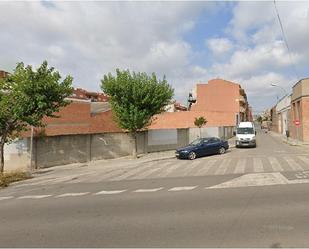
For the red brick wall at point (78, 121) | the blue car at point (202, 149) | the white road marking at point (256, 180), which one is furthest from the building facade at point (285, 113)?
the white road marking at point (256, 180)

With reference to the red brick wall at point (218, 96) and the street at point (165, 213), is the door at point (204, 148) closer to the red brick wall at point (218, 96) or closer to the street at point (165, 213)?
the street at point (165, 213)

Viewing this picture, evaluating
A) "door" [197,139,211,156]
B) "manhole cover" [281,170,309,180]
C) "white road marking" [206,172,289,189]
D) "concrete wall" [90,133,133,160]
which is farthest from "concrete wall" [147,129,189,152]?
"manhole cover" [281,170,309,180]

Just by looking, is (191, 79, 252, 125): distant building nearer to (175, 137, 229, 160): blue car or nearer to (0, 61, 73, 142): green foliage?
(175, 137, 229, 160): blue car

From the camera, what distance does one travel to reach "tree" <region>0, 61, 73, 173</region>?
20766mm

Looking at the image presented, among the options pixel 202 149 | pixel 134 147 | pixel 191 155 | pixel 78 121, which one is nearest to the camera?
pixel 191 155

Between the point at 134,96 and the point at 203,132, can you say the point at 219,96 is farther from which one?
the point at 134,96

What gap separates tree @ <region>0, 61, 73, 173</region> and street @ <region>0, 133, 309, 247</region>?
6.50 metres

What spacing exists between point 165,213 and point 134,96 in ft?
64.3

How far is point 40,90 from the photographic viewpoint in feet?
68.6

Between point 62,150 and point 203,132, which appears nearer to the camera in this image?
point 62,150

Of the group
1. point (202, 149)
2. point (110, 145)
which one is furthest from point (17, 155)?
point (202, 149)

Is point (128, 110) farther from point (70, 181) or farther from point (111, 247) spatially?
point (111, 247)

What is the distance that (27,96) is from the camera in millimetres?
20953

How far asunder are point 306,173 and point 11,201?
36.7 feet
